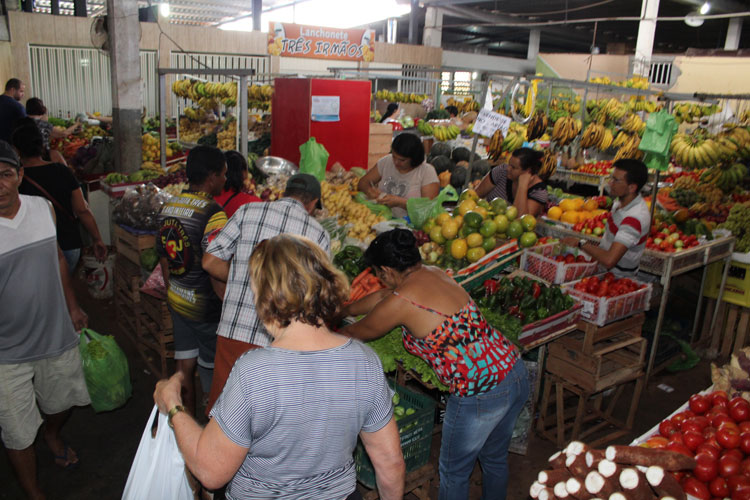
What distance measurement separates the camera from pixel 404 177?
17.5ft

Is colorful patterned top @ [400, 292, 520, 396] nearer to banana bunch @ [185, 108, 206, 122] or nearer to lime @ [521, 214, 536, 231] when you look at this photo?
lime @ [521, 214, 536, 231]

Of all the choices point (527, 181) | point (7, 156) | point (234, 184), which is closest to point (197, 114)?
point (234, 184)

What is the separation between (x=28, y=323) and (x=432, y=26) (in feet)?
72.5

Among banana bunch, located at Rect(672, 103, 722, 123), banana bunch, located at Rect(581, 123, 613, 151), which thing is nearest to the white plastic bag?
banana bunch, located at Rect(581, 123, 613, 151)

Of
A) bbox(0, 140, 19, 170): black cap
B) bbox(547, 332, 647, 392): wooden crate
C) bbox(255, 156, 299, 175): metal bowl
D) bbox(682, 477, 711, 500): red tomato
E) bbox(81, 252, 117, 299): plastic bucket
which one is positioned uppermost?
bbox(0, 140, 19, 170): black cap

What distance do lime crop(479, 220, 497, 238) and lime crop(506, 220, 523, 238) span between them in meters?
0.17

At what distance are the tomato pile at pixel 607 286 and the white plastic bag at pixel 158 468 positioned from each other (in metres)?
3.10

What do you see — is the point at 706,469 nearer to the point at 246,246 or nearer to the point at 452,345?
the point at 452,345

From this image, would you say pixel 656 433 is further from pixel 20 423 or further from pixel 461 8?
pixel 461 8

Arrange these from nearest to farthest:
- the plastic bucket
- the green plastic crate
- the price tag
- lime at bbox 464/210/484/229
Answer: the green plastic crate < lime at bbox 464/210/484/229 < the price tag < the plastic bucket

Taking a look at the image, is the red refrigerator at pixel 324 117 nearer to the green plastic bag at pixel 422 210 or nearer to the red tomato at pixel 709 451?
the green plastic bag at pixel 422 210

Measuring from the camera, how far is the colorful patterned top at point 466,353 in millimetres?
2625

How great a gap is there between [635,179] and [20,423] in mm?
4482

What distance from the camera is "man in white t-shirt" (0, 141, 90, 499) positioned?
279 centimetres
